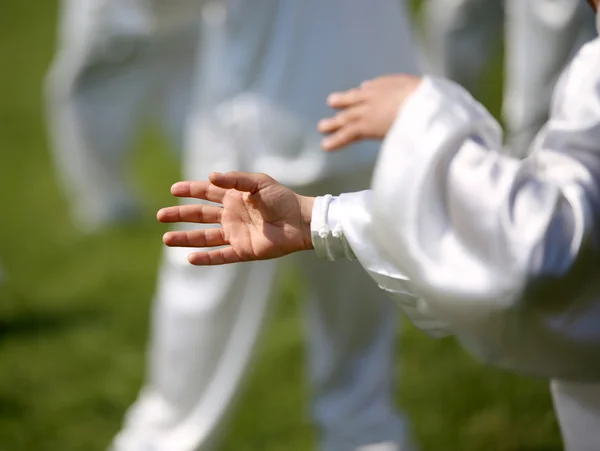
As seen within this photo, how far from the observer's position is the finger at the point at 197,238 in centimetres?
129

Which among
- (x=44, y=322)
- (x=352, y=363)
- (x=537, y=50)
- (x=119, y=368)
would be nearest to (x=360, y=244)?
(x=352, y=363)

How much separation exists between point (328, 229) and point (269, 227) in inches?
3.4

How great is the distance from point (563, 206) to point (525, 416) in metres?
1.40

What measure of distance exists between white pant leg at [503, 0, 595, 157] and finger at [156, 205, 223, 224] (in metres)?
1.34

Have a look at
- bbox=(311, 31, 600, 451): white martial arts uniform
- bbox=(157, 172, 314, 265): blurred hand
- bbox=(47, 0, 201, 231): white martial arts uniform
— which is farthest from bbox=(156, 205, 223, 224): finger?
bbox=(47, 0, 201, 231): white martial arts uniform

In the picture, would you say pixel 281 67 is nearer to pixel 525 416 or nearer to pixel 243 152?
pixel 243 152

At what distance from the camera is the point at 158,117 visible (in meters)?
3.56

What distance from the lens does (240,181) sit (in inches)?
48.0

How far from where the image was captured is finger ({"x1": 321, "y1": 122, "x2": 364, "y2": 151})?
4.72 ft

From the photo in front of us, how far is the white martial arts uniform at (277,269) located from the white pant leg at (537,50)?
25.3 inches

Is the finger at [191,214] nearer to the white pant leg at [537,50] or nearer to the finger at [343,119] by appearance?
the finger at [343,119]

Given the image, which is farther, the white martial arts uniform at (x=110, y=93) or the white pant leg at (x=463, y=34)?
the white pant leg at (x=463, y=34)

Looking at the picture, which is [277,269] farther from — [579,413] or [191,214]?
[579,413]

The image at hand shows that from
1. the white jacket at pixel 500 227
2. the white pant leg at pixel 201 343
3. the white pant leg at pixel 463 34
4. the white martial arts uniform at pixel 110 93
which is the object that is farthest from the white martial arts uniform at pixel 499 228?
the white pant leg at pixel 463 34
